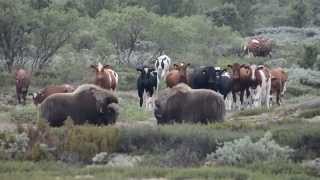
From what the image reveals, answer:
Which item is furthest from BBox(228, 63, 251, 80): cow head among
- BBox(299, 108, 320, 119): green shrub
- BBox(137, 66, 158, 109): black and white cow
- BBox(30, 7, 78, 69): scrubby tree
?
BBox(30, 7, 78, 69): scrubby tree

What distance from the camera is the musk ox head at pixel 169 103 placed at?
69.4 feet

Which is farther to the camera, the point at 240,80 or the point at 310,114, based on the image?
the point at 240,80

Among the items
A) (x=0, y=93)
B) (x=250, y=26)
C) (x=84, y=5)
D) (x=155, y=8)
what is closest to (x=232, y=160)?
(x=0, y=93)

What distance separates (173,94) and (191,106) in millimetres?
616

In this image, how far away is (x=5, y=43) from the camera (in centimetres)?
4138

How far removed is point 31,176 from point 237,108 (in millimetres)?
16182

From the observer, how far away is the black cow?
2877 cm

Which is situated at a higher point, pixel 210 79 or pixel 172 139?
pixel 210 79

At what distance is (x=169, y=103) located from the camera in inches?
835

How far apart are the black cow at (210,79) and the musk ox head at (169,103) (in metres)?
7.31

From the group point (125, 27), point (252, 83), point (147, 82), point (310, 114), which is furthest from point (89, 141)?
point (125, 27)

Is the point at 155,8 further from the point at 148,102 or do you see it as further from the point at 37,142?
the point at 37,142

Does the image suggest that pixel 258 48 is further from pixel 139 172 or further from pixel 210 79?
pixel 139 172

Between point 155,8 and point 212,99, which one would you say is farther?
point 155,8
